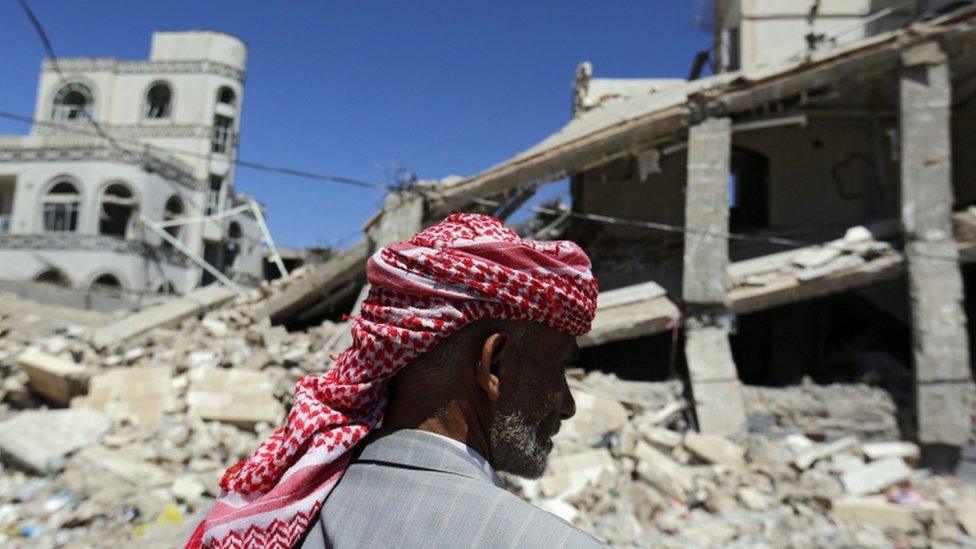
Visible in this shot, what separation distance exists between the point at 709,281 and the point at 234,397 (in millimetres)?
6253

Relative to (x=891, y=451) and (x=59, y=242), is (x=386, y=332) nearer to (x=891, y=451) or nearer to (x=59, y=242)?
(x=891, y=451)

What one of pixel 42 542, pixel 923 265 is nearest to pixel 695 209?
pixel 923 265

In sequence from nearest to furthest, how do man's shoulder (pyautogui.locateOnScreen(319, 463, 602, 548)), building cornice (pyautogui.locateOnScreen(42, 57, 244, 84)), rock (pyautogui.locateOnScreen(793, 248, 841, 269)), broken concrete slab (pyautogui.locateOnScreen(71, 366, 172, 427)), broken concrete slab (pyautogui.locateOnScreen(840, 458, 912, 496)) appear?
1. man's shoulder (pyautogui.locateOnScreen(319, 463, 602, 548))
2. broken concrete slab (pyautogui.locateOnScreen(840, 458, 912, 496))
3. broken concrete slab (pyautogui.locateOnScreen(71, 366, 172, 427))
4. rock (pyautogui.locateOnScreen(793, 248, 841, 269))
5. building cornice (pyautogui.locateOnScreen(42, 57, 244, 84))

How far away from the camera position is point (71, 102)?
1412 inches

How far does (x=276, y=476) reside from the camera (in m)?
1.31

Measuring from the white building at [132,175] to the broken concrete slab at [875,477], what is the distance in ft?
78.5

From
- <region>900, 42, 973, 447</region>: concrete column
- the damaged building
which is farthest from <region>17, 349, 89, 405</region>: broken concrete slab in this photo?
<region>900, 42, 973, 447</region>: concrete column

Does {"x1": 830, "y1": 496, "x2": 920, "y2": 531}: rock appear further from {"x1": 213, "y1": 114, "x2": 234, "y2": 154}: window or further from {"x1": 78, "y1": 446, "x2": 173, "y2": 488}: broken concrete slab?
{"x1": 213, "y1": 114, "x2": 234, "y2": 154}: window

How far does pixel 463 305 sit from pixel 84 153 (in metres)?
33.7

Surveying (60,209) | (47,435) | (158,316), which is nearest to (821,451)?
(47,435)

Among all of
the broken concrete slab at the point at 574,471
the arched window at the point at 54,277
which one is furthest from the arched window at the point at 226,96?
the broken concrete slab at the point at 574,471

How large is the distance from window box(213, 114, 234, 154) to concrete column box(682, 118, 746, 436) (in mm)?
32716

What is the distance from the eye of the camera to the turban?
123 centimetres

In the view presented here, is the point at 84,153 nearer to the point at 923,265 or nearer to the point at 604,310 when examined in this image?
the point at 604,310
